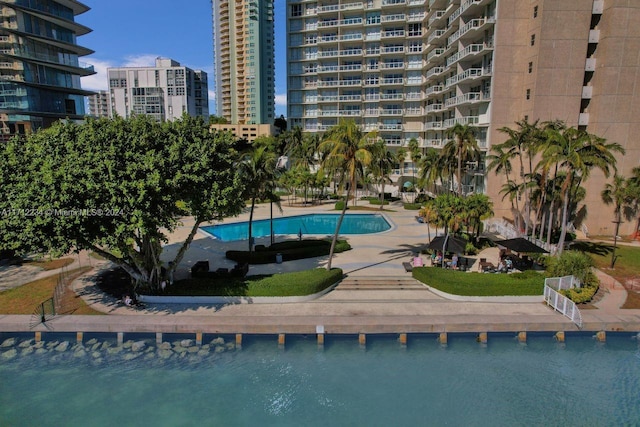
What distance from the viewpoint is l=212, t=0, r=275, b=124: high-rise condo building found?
500 ft

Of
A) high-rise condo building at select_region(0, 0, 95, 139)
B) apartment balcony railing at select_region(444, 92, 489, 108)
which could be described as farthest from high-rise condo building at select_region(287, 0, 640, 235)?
high-rise condo building at select_region(0, 0, 95, 139)

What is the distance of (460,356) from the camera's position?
1883 cm

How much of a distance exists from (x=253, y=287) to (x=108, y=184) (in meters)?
9.13

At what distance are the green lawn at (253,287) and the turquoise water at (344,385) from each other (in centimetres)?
346

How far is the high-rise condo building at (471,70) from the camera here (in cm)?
3972

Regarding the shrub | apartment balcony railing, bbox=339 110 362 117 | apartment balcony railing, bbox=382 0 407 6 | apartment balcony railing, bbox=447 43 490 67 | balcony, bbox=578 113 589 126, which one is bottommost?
the shrub

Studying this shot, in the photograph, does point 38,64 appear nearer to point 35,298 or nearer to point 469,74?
point 35,298

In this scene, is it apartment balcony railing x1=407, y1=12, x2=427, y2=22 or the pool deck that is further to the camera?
apartment balcony railing x1=407, y1=12, x2=427, y2=22

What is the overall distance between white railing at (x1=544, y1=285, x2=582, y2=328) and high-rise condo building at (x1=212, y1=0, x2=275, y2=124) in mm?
148326

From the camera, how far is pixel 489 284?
76.4 feet

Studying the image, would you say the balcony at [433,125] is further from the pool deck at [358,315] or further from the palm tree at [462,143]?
the pool deck at [358,315]

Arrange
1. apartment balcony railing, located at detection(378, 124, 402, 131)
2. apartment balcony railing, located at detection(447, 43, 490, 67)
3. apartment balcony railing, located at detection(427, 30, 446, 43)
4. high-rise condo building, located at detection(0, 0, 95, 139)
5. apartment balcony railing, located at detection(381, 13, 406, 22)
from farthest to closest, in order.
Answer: apartment balcony railing, located at detection(378, 124, 402, 131) → apartment balcony railing, located at detection(381, 13, 406, 22) → apartment balcony railing, located at detection(427, 30, 446, 43) → high-rise condo building, located at detection(0, 0, 95, 139) → apartment balcony railing, located at detection(447, 43, 490, 67)

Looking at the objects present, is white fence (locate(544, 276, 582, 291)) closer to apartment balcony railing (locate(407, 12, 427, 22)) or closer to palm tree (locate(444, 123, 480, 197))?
palm tree (locate(444, 123, 480, 197))

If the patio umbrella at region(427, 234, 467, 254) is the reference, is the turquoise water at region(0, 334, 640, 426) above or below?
below
